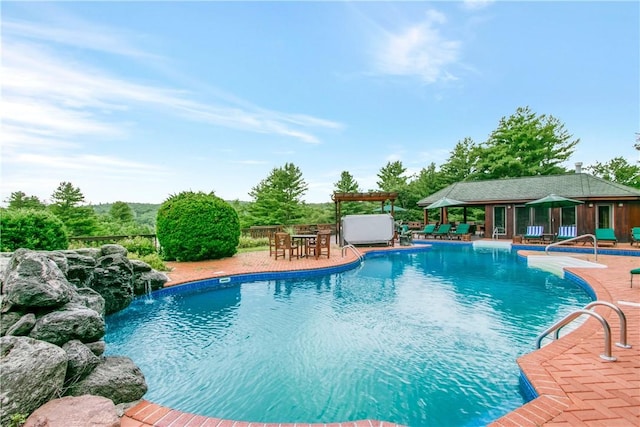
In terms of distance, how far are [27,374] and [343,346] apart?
3.47 meters

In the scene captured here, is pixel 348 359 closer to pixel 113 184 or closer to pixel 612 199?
pixel 612 199

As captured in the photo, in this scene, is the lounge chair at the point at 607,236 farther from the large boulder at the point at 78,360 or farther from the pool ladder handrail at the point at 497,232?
the large boulder at the point at 78,360

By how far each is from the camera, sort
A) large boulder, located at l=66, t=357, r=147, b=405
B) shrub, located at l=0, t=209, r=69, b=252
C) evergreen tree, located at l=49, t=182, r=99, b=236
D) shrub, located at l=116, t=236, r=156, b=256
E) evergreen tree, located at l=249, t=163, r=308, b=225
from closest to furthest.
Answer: large boulder, located at l=66, t=357, r=147, b=405 → shrub, located at l=0, t=209, r=69, b=252 → shrub, located at l=116, t=236, r=156, b=256 → evergreen tree, located at l=49, t=182, r=99, b=236 → evergreen tree, located at l=249, t=163, r=308, b=225

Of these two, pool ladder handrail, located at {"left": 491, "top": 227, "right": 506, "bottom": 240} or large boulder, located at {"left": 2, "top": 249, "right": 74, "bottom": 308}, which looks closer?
large boulder, located at {"left": 2, "top": 249, "right": 74, "bottom": 308}

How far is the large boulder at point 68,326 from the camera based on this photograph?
2.96 meters

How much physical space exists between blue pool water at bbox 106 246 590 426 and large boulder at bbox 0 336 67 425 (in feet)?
3.46

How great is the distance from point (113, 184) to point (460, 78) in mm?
20716

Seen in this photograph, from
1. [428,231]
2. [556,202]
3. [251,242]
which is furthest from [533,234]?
[251,242]

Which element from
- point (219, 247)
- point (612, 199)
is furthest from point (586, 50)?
point (219, 247)

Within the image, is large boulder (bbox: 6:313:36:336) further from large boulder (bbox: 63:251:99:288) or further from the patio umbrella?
the patio umbrella

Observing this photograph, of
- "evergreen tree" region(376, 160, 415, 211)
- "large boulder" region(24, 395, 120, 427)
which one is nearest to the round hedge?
"large boulder" region(24, 395, 120, 427)

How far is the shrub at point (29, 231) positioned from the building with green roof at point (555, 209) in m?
18.8

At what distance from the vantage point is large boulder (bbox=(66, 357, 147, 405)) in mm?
2738

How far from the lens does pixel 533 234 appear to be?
50.5 ft
